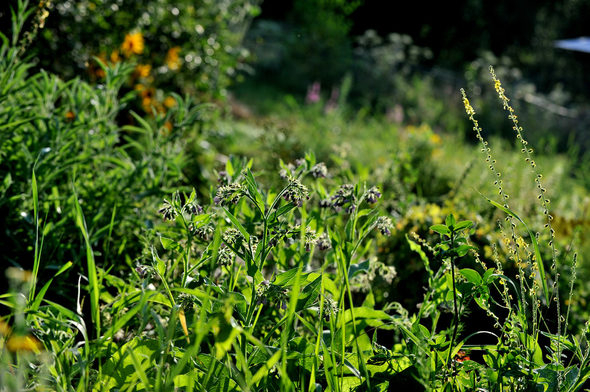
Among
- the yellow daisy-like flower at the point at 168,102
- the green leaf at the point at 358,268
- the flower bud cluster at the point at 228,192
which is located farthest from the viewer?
the yellow daisy-like flower at the point at 168,102

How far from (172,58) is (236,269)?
9.01 ft

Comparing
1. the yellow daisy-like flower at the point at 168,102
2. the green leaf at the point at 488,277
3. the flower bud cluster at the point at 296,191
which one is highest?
the flower bud cluster at the point at 296,191

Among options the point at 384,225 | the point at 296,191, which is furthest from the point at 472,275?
the point at 296,191

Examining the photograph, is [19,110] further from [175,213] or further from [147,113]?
[147,113]

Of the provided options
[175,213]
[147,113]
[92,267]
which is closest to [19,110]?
[175,213]

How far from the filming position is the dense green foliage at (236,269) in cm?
115

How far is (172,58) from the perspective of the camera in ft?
13.2

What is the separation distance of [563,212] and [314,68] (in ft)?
25.6

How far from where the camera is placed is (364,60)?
42.1ft

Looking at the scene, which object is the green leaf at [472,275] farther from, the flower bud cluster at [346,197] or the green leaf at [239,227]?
the green leaf at [239,227]

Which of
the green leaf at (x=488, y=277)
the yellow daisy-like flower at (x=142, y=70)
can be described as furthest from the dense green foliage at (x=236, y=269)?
the yellow daisy-like flower at (x=142, y=70)

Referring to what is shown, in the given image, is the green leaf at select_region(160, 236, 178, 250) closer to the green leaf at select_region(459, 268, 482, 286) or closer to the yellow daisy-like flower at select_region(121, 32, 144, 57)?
the green leaf at select_region(459, 268, 482, 286)

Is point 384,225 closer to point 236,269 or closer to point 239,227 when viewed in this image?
point 239,227

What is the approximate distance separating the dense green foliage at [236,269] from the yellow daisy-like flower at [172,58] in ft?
0.66
